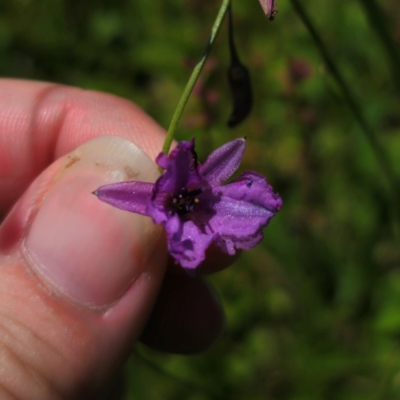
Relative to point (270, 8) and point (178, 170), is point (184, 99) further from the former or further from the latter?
point (270, 8)

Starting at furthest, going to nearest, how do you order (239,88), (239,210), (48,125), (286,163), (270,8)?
(286,163), (48,125), (239,88), (239,210), (270,8)

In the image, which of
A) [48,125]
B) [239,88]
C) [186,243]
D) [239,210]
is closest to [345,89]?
[239,88]

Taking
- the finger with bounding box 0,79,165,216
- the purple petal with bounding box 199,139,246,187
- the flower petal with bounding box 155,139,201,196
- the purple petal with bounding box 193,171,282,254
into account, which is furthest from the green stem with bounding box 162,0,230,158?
the finger with bounding box 0,79,165,216

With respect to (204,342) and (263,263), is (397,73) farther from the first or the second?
(263,263)

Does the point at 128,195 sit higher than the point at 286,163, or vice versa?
the point at 128,195

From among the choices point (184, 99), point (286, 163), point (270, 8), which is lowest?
point (286, 163)

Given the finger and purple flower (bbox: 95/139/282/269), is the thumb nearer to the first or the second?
purple flower (bbox: 95/139/282/269)
